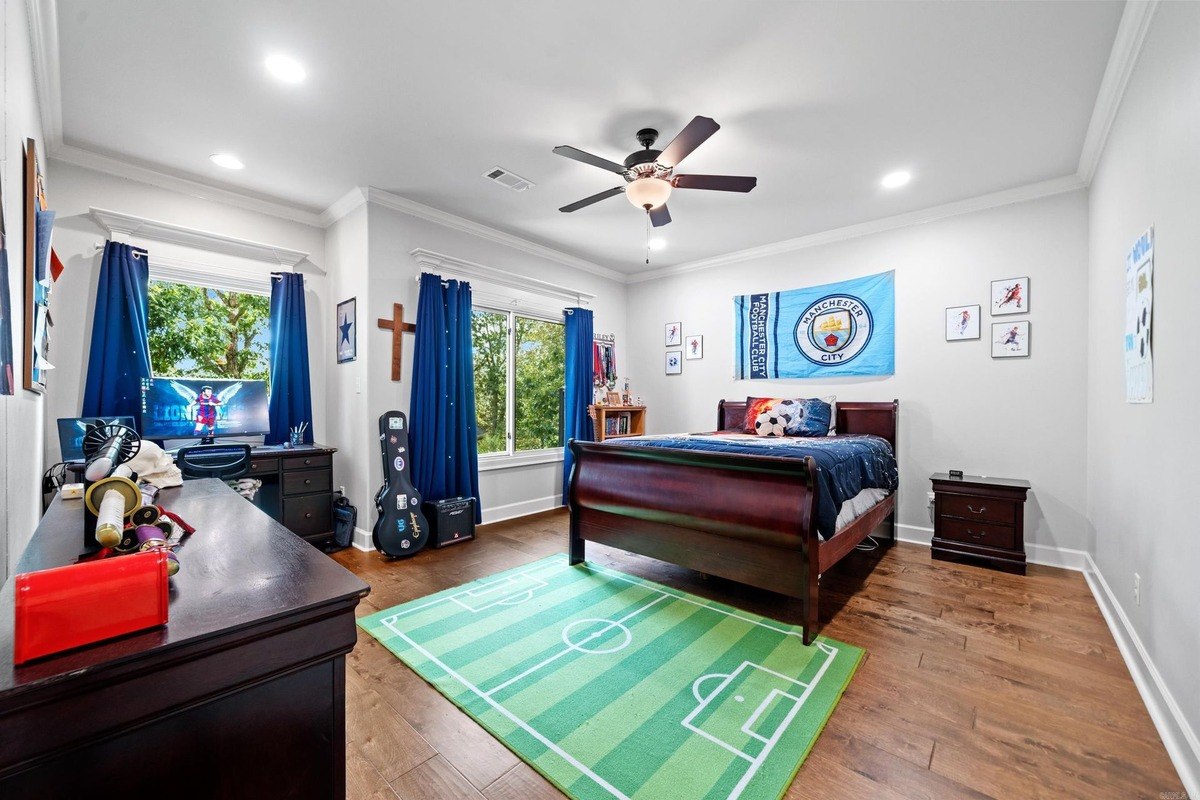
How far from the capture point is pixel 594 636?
7.75 ft

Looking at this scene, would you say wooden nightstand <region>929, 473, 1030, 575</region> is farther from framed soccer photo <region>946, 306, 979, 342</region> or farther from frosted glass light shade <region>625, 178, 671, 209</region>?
frosted glass light shade <region>625, 178, 671, 209</region>

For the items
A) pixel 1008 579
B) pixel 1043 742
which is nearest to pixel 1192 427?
pixel 1043 742

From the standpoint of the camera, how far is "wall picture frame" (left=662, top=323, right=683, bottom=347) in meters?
5.54

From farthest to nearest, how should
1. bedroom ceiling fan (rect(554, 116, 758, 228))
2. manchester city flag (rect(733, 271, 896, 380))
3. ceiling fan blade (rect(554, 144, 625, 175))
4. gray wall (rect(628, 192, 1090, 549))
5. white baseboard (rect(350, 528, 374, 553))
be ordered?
manchester city flag (rect(733, 271, 896, 380)) < white baseboard (rect(350, 528, 374, 553)) < gray wall (rect(628, 192, 1090, 549)) < bedroom ceiling fan (rect(554, 116, 758, 228)) < ceiling fan blade (rect(554, 144, 625, 175))

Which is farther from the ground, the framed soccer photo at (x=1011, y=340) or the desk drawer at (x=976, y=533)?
the framed soccer photo at (x=1011, y=340)

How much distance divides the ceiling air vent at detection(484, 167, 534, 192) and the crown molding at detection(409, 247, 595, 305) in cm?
87

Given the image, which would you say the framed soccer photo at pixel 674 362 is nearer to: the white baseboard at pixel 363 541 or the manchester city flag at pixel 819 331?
the manchester city flag at pixel 819 331

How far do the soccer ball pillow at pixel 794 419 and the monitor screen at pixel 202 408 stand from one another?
3.88 meters

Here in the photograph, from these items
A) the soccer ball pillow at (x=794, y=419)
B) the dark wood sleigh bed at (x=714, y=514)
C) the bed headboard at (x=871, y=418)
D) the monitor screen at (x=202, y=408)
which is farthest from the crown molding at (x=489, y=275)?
the bed headboard at (x=871, y=418)

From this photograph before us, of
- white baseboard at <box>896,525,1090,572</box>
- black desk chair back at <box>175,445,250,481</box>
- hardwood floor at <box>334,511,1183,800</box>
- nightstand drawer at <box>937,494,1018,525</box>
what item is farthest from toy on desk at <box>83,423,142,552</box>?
white baseboard at <box>896,525,1090,572</box>

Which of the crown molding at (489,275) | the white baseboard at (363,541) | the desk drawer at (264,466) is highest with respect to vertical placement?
the crown molding at (489,275)

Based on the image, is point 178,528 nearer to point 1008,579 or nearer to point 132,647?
point 132,647

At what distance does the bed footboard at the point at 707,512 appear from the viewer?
2.38 m

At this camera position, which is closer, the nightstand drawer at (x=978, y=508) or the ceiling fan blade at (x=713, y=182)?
the ceiling fan blade at (x=713, y=182)
